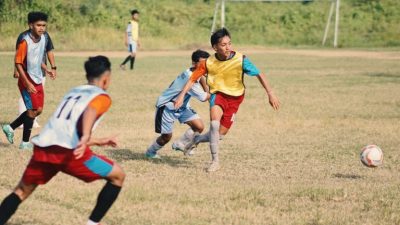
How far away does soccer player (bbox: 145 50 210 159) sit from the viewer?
10070mm

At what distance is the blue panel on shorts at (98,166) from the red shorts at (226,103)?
3708 mm

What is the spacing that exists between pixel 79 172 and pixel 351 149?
6.12 metres

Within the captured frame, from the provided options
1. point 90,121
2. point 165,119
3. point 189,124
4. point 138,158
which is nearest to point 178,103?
point 165,119

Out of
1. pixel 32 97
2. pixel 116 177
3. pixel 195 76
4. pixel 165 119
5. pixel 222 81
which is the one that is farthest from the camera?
pixel 32 97

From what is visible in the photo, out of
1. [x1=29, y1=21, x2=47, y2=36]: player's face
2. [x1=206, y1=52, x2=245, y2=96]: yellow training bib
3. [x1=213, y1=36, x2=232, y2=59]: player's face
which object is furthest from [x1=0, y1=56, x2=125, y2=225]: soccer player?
[x1=29, y1=21, x2=47, y2=36]: player's face

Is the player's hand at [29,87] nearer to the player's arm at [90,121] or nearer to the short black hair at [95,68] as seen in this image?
the short black hair at [95,68]

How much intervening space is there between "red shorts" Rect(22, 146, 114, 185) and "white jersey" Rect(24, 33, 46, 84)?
4851 millimetres

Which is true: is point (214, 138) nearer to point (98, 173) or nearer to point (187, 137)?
point (187, 137)

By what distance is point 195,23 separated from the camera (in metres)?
48.8

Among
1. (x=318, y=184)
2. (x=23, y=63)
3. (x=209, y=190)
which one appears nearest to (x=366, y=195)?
(x=318, y=184)

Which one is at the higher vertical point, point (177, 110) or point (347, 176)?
point (177, 110)

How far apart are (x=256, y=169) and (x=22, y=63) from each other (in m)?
3.42

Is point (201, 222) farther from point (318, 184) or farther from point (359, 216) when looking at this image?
point (318, 184)

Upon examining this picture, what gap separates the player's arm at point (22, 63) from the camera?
10.4m
